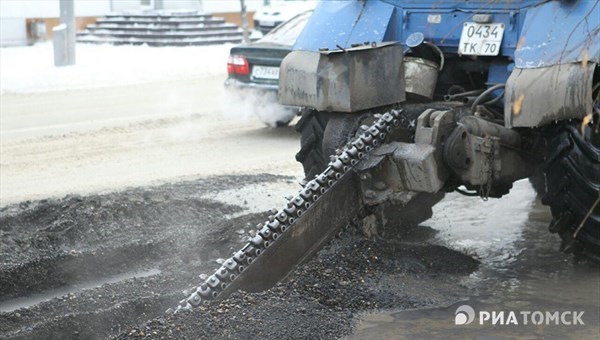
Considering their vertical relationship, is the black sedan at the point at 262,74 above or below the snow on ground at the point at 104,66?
above

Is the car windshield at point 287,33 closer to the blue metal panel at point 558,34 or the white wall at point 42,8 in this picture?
the blue metal panel at point 558,34

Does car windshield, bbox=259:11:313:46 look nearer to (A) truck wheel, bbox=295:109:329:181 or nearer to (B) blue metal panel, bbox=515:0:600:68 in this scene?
(A) truck wheel, bbox=295:109:329:181

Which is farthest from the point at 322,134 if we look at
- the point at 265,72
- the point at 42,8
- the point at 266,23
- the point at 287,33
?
the point at 42,8

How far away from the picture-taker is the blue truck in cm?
680

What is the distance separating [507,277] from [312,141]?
70.8 inches

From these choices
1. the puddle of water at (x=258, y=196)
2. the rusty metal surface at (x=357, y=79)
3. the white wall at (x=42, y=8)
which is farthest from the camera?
the white wall at (x=42, y=8)

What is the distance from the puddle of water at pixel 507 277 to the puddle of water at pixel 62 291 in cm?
185

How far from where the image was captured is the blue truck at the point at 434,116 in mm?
6801

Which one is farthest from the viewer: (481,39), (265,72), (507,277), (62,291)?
(265,72)

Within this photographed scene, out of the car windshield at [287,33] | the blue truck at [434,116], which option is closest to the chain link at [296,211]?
the blue truck at [434,116]

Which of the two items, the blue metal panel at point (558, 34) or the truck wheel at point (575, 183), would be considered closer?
the blue metal panel at point (558, 34)

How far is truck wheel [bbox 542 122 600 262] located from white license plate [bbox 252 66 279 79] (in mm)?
7278

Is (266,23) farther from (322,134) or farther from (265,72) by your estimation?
(322,134)

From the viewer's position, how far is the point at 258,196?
33.3 ft
